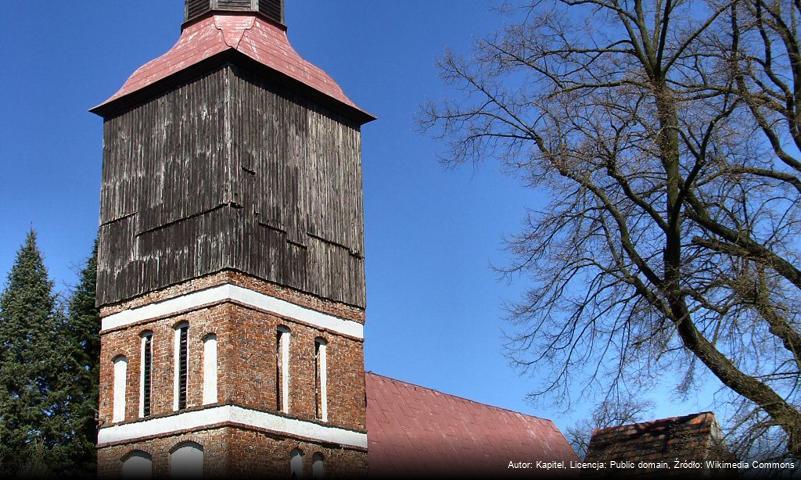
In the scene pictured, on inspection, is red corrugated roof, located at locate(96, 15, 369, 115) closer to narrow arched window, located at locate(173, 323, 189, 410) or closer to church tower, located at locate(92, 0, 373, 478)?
church tower, located at locate(92, 0, 373, 478)

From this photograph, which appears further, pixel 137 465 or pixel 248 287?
pixel 248 287

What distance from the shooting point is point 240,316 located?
25.9 meters

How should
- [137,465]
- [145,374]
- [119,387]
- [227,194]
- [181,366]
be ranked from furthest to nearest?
[119,387]
[145,374]
[227,194]
[181,366]
[137,465]

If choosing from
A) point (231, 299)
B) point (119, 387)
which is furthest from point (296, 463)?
point (119, 387)

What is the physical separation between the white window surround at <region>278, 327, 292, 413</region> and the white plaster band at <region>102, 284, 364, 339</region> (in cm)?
46

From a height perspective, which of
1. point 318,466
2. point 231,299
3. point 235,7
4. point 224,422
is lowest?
point 318,466

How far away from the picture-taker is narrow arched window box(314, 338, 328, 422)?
90.6 feet

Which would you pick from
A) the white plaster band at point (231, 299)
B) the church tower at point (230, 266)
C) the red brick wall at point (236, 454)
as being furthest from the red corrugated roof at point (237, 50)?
the red brick wall at point (236, 454)

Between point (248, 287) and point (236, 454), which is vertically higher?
point (248, 287)

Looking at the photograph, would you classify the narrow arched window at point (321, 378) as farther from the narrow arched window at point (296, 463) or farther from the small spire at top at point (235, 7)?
the small spire at top at point (235, 7)

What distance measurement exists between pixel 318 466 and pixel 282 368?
255cm

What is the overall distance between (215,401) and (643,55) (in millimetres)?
12406

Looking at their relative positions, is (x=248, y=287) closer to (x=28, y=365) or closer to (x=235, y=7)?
(x=235, y=7)

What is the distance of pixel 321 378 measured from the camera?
27969 mm
